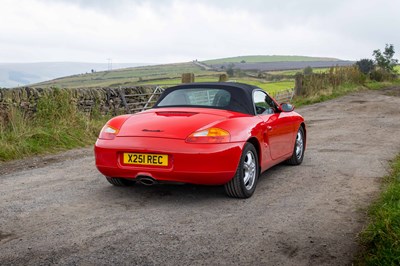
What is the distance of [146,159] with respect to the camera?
5023 millimetres

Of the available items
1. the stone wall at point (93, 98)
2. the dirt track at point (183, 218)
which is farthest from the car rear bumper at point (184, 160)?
the stone wall at point (93, 98)

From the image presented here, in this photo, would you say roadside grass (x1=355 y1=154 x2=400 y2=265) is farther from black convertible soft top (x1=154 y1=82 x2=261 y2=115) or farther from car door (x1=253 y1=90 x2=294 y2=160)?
black convertible soft top (x1=154 y1=82 x2=261 y2=115)

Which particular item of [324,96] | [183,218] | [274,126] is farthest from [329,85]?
[183,218]

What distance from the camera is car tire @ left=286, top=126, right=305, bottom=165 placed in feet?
23.9

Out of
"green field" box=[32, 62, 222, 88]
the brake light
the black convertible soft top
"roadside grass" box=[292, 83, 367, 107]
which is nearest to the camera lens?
the brake light

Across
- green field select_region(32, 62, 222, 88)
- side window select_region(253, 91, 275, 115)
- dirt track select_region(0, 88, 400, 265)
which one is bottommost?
green field select_region(32, 62, 222, 88)

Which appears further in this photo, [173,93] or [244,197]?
[173,93]

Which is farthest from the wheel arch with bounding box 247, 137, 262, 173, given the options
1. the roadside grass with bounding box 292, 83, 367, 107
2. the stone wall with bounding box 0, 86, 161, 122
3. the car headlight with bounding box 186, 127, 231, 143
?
the roadside grass with bounding box 292, 83, 367, 107

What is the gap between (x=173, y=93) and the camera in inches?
247

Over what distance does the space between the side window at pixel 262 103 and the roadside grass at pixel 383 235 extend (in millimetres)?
2034

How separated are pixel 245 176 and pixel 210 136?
763mm

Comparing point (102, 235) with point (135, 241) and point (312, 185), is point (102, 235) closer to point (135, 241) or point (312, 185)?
point (135, 241)

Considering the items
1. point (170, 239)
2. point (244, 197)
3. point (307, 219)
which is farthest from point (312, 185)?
point (170, 239)

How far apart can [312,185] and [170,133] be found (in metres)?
2.17
